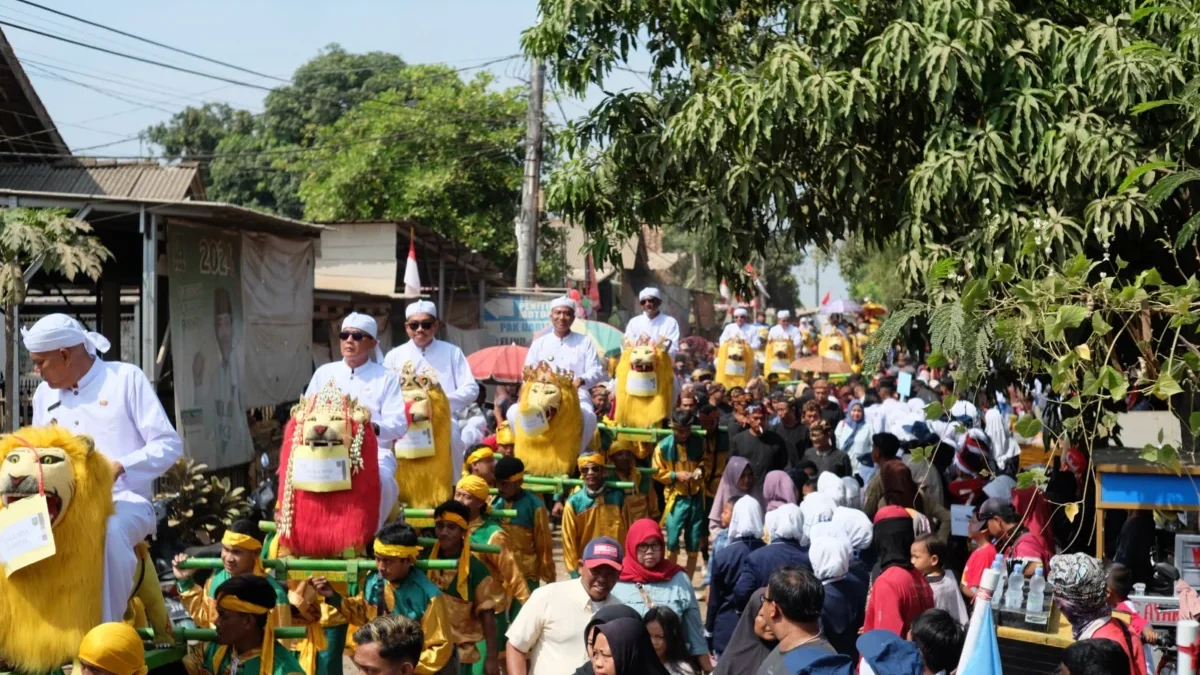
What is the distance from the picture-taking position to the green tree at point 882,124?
9.05 metres

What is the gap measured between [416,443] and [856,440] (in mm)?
7063

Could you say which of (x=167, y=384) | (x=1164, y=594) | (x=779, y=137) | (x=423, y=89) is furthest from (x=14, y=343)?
(x=423, y=89)

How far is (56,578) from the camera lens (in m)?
5.62

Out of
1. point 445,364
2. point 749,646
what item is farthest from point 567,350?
point 749,646

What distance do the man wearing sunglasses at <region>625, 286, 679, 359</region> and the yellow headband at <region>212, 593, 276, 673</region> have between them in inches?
270

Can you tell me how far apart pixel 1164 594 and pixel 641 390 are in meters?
5.51

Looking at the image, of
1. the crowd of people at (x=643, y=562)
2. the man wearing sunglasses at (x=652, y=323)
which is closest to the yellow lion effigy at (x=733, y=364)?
the man wearing sunglasses at (x=652, y=323)

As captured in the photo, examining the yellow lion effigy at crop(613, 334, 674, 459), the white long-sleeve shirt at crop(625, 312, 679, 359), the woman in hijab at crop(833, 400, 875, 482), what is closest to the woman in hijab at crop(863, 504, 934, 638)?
the yellow lion effigy at crop(613, 334, 674, 459)

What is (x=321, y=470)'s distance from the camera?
7379mm

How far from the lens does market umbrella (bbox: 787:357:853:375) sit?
21172 millimetres

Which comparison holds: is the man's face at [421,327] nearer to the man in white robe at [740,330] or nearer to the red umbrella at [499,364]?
the red umbrella at [499,364]

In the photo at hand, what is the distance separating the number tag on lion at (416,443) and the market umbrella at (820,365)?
1274cm

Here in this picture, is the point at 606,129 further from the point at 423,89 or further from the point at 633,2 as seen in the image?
the point at 423,89

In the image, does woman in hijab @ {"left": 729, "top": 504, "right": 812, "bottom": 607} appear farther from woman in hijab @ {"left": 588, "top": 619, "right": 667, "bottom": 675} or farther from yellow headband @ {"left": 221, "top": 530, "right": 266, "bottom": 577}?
woman in hijab @ {"left": 588, "top": 619, "right": 667, "bottom": 675}
